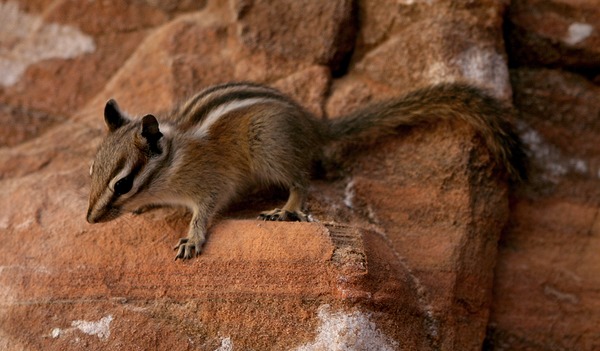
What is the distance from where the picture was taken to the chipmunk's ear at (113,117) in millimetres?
4160

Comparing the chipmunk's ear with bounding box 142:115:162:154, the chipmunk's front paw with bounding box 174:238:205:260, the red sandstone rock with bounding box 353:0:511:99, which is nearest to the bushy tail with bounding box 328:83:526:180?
the red sandstone rock with bounding box 353:0:511:99

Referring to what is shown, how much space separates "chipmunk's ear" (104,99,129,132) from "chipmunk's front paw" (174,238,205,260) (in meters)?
0.91

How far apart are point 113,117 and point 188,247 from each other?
3.37 ft

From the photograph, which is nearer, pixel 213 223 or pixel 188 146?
pixel 213 223

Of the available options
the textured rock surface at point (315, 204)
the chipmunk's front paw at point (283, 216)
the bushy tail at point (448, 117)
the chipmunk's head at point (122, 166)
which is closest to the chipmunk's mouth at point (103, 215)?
the chipmunk's head at point (122, 166)

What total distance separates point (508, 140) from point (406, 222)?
87 centimetres

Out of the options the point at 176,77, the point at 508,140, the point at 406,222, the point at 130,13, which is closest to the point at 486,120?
the point at 508,140

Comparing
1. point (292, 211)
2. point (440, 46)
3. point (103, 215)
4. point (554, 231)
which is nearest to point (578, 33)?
point (440, 46)

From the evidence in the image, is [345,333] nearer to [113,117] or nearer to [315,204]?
[315,204]

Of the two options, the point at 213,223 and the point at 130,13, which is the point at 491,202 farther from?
the point at 130,13

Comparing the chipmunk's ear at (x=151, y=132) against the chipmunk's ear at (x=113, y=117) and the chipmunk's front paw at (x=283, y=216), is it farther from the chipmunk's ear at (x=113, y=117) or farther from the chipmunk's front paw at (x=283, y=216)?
the chipmunk's front paw at (x=283, y=216)

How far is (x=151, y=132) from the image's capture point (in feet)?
13.0

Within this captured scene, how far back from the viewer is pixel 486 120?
4.44m

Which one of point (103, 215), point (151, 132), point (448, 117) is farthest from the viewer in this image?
point (448, 117)
